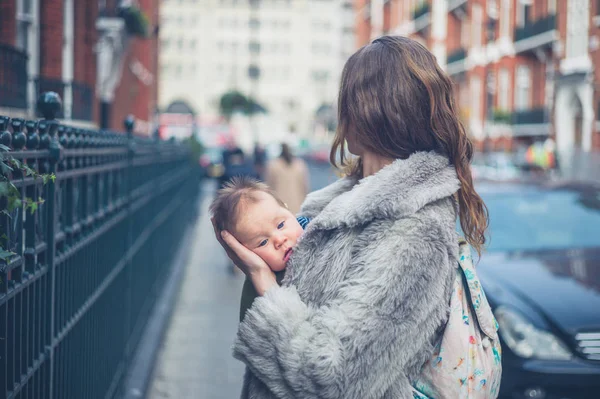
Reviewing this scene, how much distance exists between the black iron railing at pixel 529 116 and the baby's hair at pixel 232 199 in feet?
109

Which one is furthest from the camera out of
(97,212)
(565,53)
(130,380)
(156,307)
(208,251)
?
(565,53)

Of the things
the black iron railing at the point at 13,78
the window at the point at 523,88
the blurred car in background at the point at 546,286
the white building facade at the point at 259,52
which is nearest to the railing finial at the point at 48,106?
the blurred car in background at the point at 546,286

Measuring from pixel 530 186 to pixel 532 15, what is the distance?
30.7 meters

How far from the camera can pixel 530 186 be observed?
23.6 ft

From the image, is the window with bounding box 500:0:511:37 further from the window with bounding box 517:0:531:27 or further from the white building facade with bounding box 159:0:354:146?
the white building facade with bounding box 159:0:354:146

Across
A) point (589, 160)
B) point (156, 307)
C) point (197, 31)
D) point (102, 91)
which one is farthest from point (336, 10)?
point (156, 307)

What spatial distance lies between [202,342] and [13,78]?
11.3ft

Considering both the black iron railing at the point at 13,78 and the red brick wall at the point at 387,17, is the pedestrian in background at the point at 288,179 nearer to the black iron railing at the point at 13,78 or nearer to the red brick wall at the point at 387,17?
the black iron railing at the point at 13,78

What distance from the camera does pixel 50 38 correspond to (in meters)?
11.2

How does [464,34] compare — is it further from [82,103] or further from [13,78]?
[13,78]

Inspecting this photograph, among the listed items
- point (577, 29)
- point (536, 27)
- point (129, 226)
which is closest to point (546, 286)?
point (129, 226)

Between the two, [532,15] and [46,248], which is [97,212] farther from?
[532,15]

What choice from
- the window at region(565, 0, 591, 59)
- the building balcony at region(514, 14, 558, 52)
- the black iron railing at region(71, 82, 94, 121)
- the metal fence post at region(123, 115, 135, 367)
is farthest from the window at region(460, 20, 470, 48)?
the metal fence post at region(123, 115, 135, 367)

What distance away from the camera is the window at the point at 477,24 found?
4116 centimetres
